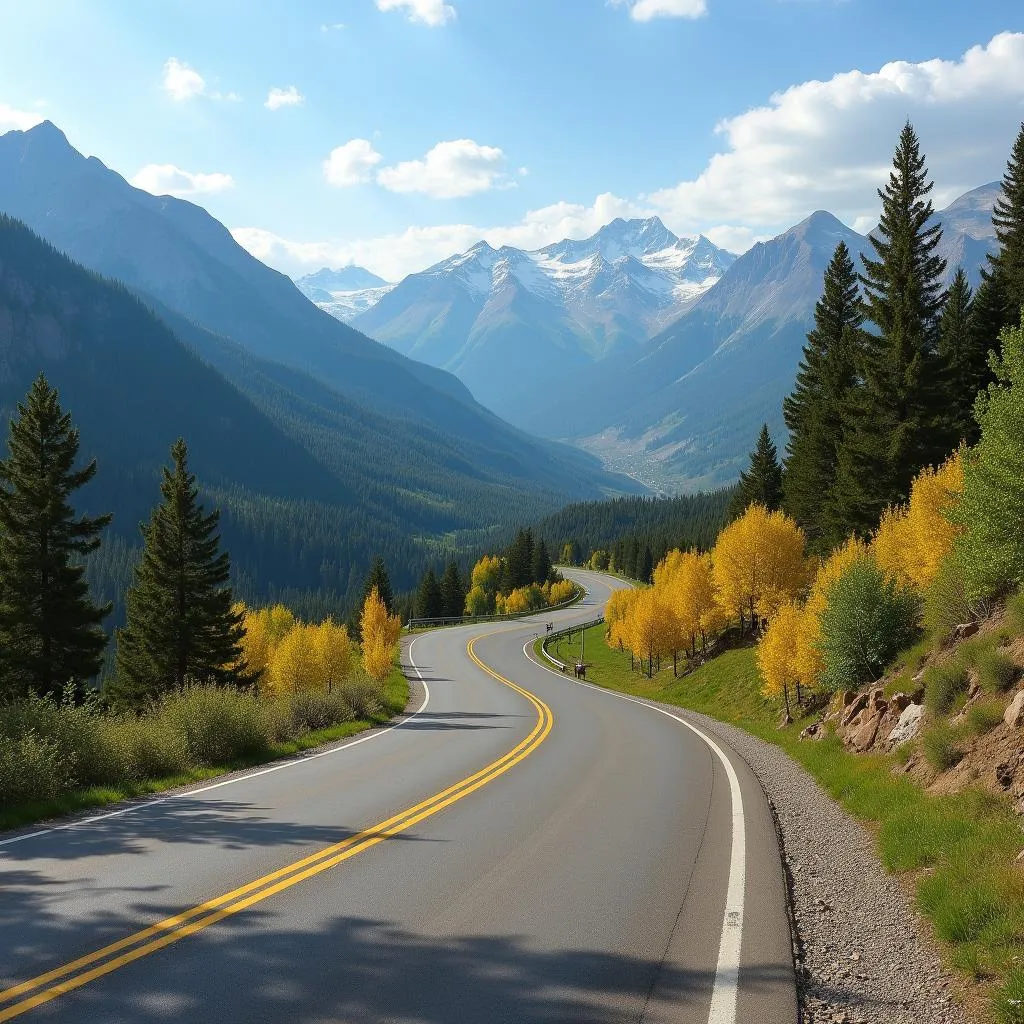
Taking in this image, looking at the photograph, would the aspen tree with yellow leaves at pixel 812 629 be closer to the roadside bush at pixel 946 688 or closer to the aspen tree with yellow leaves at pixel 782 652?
the aspen tree with yellow leaves at pixel 782 652

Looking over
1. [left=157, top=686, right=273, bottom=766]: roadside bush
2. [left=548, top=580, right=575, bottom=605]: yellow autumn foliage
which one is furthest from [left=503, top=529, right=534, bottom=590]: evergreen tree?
[left=157, top=686, right=273, bottom=766]: roadside bush

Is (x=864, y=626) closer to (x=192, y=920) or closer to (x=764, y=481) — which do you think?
(x=192, y=920)

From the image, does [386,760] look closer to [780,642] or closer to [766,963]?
[766,963]

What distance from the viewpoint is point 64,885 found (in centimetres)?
707

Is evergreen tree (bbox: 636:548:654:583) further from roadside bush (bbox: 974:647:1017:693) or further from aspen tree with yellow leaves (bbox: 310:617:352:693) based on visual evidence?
roadside bush (bbox: 974:647:1017:693)

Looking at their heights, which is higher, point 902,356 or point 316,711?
point 902,356

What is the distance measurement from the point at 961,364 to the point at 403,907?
36201 millimetres

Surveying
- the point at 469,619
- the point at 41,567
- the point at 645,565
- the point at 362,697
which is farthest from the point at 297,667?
the point at 645,565

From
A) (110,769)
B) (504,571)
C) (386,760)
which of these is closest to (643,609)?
(386,760)

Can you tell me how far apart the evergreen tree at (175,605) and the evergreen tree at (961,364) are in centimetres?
3237

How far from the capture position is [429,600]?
10088 centimetres

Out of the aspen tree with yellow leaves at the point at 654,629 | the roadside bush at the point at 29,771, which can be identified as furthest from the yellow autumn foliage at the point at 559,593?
the roadside bush at the point at 29,771

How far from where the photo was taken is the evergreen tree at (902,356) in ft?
103

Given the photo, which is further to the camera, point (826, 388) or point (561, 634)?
point (561, 634)
